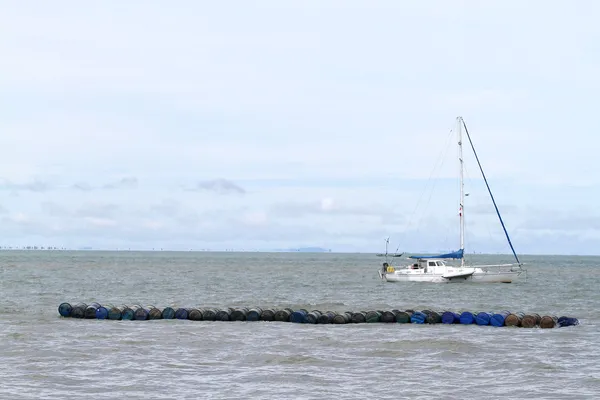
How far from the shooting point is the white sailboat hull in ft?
299

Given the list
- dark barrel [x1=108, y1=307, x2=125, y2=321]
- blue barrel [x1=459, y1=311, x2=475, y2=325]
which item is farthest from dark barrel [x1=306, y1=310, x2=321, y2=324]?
dark barrel [x1=108, y1=307, x2=125, y2=321]

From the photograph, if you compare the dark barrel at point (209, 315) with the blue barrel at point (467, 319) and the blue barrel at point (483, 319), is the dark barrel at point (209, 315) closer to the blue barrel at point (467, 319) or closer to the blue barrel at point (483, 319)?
the blue barrel at point (467, 319)

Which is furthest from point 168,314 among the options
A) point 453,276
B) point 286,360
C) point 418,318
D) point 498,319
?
point 453,276

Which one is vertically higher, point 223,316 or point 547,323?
point 547,323

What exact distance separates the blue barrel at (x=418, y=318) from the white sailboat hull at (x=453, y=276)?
48.9m

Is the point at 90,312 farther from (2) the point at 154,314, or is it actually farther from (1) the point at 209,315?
(1) the point at 209,315

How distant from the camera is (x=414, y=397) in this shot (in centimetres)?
2394

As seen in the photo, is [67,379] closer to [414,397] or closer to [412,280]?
[414,397]

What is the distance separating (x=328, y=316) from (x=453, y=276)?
50914 millimetres

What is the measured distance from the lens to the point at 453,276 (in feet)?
298

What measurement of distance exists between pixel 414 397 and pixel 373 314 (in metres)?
19.3

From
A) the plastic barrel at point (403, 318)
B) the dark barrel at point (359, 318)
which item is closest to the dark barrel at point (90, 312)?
the dark barrel at point (359, 318)

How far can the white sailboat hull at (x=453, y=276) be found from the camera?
91.1 meters

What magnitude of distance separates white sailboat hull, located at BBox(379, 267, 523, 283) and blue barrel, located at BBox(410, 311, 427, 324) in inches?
1924
